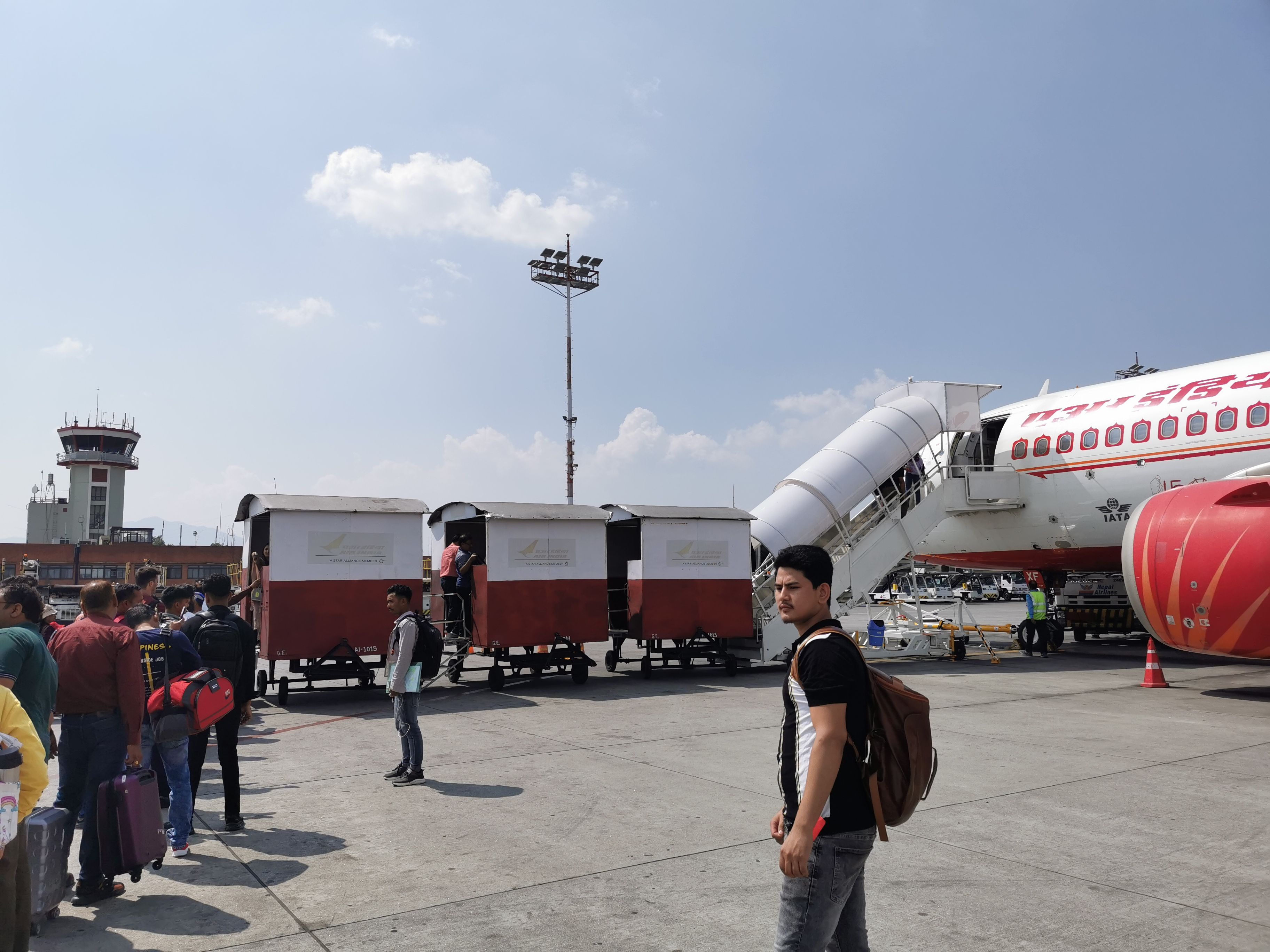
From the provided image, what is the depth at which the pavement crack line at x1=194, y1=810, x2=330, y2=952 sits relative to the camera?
479 centimetres

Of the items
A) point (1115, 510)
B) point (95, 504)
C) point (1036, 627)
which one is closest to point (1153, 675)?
point (1115, 510)

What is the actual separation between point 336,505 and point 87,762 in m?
9.06

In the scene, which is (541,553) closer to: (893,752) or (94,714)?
(94,714)

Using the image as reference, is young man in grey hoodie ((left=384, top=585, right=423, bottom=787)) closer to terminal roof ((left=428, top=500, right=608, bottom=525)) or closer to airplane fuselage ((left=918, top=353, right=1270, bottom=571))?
terminal roof ((left=428, top=500, right=608, bottom=525))

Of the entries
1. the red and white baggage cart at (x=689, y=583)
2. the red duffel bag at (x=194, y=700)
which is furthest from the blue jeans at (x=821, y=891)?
the red and white baggage cart at (x=689, y=583)

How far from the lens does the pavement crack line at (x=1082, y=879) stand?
488 cm

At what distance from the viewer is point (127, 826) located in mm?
5328

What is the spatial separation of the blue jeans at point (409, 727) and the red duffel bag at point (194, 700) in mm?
1856

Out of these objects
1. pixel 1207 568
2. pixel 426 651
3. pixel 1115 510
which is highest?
pixel 1115 510

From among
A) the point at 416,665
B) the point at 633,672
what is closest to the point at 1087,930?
the point at 416,665

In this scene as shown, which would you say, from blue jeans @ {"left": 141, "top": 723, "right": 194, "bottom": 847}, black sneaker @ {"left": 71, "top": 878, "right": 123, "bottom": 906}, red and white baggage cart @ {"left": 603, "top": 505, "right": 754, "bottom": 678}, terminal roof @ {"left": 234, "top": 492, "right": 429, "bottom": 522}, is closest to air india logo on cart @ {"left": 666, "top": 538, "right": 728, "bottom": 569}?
red and white baggage cart @ {"left": 603, "top": 505, "right": 754, "bottom": 678}

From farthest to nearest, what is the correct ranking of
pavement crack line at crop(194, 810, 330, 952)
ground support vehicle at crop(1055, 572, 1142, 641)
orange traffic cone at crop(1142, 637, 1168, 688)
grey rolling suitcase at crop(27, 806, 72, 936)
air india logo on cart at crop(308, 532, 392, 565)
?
ground support vehicle at crop(1055, 572, 1142, 641) < orange traffic cone at crop(1142, 637, 1168, 688) < air india logo on cart at crop(308, 532, 392, 565) < pavement crack line at crop(194, 810, 330, 952) < grey rolling suitcase at crop(27, 806, 72, 936)

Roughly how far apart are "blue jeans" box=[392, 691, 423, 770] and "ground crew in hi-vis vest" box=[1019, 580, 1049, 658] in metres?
16.4

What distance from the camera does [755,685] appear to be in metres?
15.6
